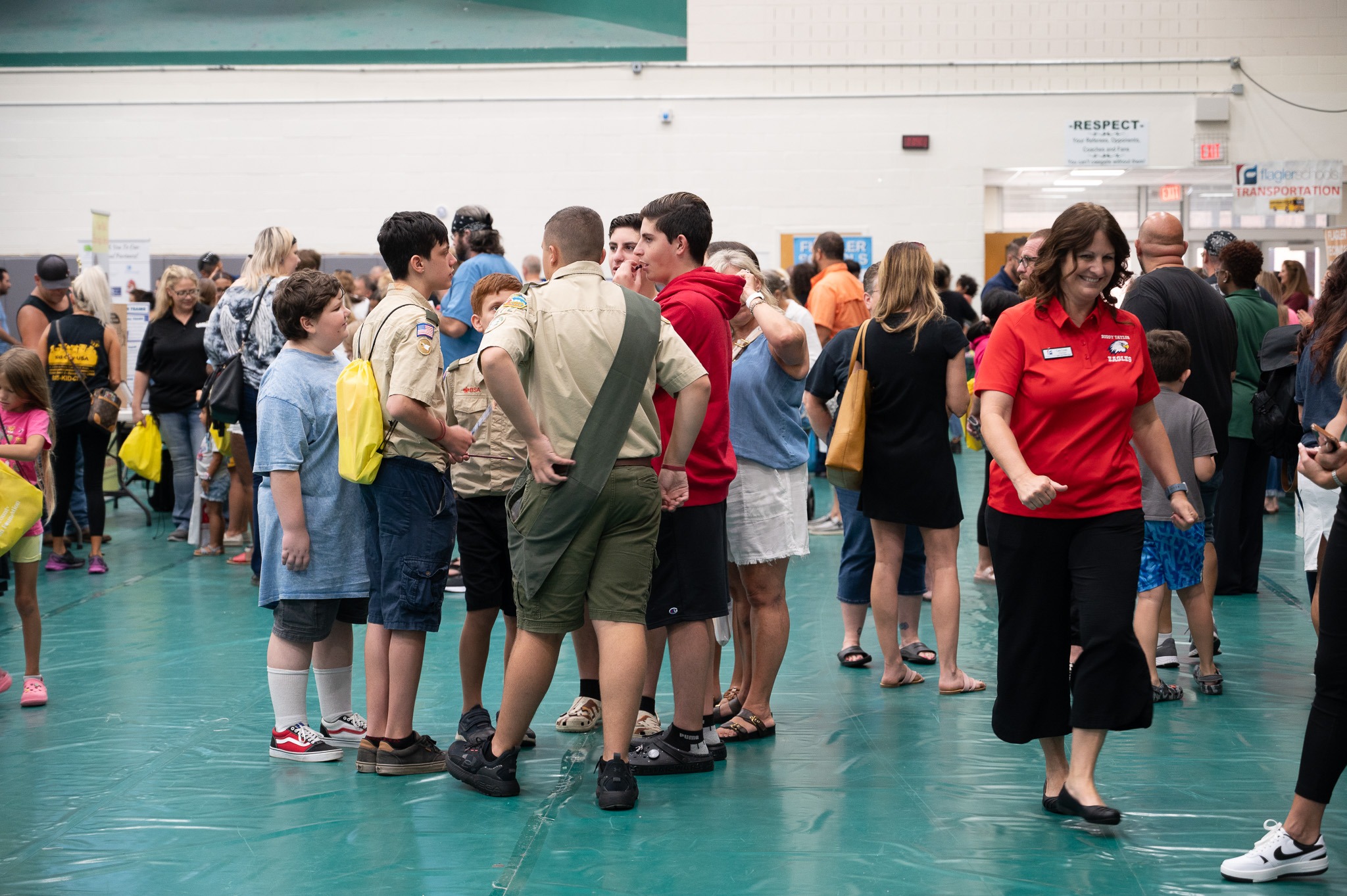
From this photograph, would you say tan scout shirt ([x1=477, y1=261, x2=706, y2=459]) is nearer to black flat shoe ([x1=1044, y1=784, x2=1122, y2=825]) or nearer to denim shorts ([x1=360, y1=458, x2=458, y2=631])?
denim shorts ([x1=360, y1=458, x2=458, y2=631])

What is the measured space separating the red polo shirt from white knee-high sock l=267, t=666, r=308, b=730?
84.2 inches

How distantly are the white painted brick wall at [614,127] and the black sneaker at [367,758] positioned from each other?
1017cm

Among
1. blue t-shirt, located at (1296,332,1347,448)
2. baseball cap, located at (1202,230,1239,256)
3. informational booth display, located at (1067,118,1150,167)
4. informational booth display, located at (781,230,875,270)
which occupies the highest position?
informational booth display, located at (1067,118,1150,167)

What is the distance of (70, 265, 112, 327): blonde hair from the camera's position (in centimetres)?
714

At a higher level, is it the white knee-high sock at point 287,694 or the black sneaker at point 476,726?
the white knee-high sock at point 287,694

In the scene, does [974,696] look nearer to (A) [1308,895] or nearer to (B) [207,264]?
(A) [1308,895]

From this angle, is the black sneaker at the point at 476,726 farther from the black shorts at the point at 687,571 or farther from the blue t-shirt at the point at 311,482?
the black shorts at the point at 687,571

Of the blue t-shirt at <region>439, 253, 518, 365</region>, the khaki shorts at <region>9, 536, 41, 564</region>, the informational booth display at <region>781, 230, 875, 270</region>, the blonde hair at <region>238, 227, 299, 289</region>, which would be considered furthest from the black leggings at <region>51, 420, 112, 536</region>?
the informational booth display at <region>781, 230, 875, 270</region>

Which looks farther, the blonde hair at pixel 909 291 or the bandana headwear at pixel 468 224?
the bandana headwear at pixel 468 224

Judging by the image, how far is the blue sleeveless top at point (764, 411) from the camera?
3896 mm

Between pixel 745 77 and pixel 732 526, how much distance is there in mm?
10283

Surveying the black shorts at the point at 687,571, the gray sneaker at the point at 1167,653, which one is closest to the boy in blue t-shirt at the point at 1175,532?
the gray sneaker at the point at 1167,653

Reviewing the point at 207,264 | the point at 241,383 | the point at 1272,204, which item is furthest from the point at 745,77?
the point at 241,383

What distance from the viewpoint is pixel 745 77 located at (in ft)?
43.1
